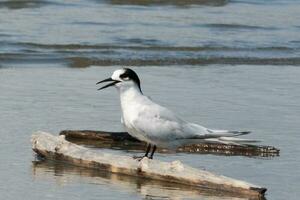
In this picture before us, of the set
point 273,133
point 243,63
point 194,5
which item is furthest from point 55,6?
point 273,133

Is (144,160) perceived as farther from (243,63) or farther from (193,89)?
(243,63)

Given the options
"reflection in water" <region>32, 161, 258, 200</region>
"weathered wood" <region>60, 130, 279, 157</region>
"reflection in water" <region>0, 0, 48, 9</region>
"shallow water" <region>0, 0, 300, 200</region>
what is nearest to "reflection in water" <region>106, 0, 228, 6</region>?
"shallow water" <region>0, 0, 300, 200</region>

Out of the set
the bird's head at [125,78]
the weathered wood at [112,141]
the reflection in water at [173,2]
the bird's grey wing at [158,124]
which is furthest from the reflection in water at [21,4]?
the bird's grey wing at [158,124]

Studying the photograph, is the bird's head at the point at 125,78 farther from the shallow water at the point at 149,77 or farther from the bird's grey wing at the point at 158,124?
the shallow water at the point at 149,77

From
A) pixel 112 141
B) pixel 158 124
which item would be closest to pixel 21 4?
pixel 112 141

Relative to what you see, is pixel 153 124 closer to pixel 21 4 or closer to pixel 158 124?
pixel 158 124

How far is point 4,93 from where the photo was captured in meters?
10.9

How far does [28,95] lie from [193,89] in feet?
6.06

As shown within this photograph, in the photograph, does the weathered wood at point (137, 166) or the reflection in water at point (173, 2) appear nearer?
the weathered wood at point (137, 166)

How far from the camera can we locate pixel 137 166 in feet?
25.3

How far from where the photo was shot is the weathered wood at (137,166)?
715cm

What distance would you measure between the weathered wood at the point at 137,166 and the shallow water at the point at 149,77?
0.07m

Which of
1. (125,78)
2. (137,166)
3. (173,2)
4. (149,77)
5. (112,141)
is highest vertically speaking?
(125,78)

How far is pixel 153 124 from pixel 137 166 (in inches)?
12.7
